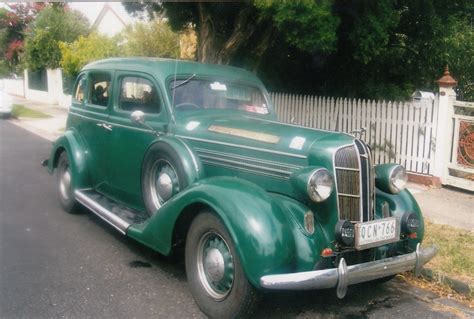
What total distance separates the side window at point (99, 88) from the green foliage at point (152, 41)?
13262 millimetres

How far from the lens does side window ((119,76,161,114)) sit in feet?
16.8

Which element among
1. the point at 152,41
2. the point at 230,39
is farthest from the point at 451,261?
the point at 152,41

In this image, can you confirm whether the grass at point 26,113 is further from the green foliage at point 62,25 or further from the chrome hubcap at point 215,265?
the chrome hubcap at point 215,265

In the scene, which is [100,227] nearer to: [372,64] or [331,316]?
[331,316]

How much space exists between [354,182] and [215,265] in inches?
47.2

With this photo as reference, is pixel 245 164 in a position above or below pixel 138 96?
below

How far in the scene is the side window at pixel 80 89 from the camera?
6508 mm

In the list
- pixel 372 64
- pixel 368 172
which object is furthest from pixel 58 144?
pixel 372 64

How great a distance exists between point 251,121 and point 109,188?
1.93 m

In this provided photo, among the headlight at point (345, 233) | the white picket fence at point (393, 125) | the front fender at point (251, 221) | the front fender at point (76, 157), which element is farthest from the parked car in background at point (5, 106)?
the headlight at point (345, 233)

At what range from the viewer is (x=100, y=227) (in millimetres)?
5930

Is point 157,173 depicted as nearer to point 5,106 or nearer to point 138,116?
point 138,116

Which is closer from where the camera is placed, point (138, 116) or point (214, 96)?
point (138, 116)

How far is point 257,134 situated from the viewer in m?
4.27
